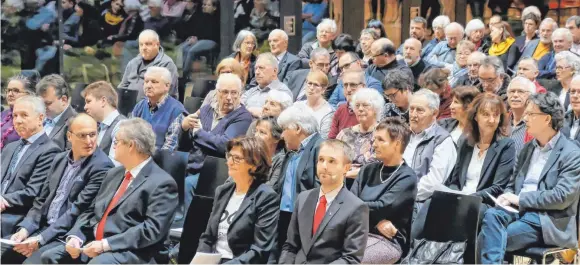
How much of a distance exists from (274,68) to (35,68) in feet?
9.49

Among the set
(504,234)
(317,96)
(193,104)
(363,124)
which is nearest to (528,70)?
(317,96)

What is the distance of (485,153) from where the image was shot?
18.9ft

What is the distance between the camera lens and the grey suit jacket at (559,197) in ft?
17.6

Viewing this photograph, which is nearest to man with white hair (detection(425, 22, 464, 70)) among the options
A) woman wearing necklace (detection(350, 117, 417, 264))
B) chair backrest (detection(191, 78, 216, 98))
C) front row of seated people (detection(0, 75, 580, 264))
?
chair backrest (detection(191, 78, 216, 98))

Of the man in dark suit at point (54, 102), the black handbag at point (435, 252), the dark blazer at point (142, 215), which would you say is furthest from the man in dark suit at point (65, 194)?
the black handbag at point (435, 252)

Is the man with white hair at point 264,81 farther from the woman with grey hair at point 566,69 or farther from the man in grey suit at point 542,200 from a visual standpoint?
the man in grey suit at point 542,200

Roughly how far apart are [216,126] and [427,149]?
1605 mm

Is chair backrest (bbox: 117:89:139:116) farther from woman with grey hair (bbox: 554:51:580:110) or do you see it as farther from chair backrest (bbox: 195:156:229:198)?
woman with grey hair (bbox: 554:51:580:110)

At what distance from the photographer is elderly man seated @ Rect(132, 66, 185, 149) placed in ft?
23.2

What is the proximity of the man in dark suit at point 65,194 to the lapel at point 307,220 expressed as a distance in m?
1.32

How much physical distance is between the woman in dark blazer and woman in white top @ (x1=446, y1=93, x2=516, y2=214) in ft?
4.11

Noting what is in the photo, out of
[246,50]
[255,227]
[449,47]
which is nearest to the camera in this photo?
[255,227]

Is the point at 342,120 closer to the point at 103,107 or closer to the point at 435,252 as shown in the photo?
the point at 103,107

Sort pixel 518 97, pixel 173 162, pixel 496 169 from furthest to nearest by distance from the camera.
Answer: pixel 518 97 < pixel 173 162 < pixel 496 169
